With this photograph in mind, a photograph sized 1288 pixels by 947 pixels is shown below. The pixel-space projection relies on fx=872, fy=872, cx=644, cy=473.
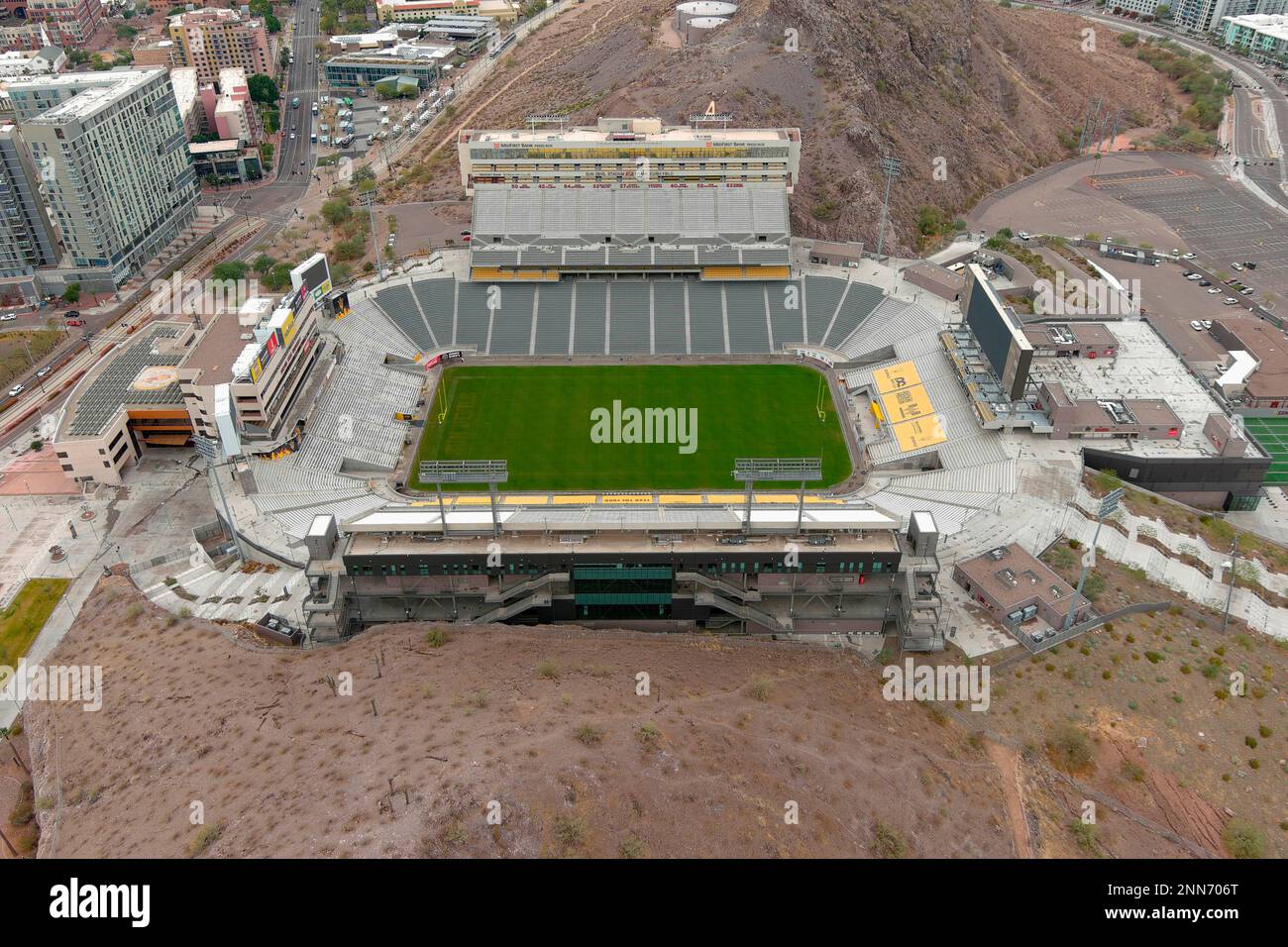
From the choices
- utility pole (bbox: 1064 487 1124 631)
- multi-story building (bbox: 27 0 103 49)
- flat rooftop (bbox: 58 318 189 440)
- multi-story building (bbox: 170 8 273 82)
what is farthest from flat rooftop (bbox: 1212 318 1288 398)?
multi-story building (bbox: 27 0 103 49)

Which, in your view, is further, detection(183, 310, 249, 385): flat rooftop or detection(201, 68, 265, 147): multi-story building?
detection(201, 68, 265, 147): multi-story building

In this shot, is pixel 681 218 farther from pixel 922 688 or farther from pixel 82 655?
pixel 82 655

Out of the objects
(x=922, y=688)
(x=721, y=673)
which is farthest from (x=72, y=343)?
(x=922, y=688)

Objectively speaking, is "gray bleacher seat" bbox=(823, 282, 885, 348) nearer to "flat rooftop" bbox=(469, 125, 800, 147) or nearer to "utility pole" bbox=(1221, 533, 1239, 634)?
"flat rooftop" bbox=(469, 125, 800, 147)

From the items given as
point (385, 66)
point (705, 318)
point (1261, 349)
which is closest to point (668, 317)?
point (705, 318)

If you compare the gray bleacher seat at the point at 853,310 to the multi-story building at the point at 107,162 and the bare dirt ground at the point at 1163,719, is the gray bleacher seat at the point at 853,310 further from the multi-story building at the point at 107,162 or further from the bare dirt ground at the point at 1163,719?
the multi-story building at the point at 107,162

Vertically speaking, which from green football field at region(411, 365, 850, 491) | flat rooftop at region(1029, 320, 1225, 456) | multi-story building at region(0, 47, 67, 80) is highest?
multi-story building at region(0, 47, 67, 80)

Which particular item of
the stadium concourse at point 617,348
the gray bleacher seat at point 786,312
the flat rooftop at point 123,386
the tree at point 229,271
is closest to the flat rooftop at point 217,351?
the flat rooftop at point 123,386
